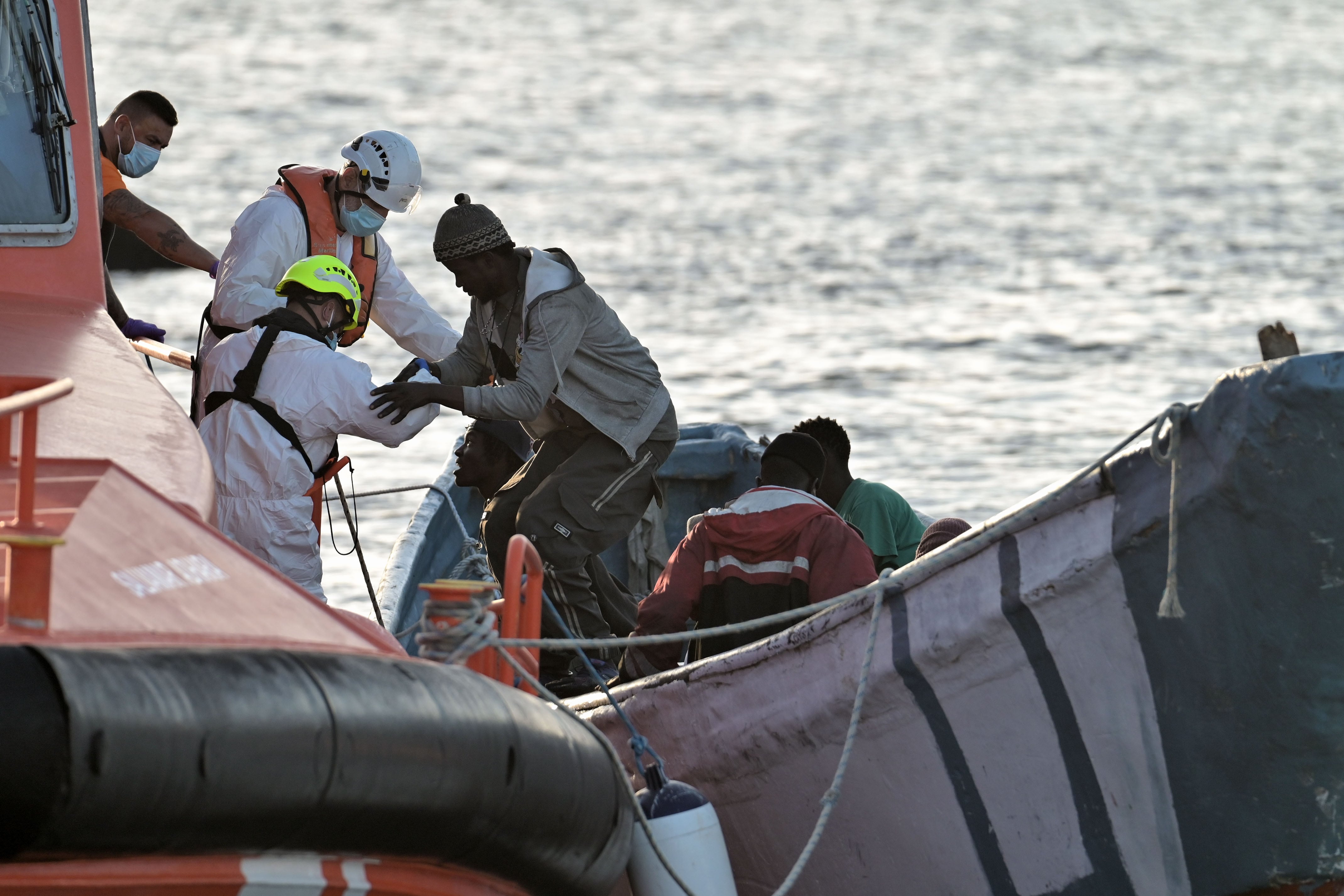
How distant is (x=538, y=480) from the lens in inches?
254

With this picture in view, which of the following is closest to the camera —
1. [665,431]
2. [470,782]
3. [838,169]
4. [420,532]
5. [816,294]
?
[470,782]

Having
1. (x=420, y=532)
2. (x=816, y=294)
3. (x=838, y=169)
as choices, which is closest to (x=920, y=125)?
(x=838, y=169)

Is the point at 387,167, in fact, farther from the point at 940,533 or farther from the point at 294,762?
the point at 294,762

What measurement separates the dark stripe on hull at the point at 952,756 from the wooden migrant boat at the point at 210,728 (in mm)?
730

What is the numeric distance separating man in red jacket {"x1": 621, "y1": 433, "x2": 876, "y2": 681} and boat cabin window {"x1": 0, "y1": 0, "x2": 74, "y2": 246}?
1.89 m

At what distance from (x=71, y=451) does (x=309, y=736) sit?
3.11 ft

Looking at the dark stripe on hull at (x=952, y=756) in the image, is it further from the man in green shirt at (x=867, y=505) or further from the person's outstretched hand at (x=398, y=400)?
the man in green shirt at (x=867, y=505)

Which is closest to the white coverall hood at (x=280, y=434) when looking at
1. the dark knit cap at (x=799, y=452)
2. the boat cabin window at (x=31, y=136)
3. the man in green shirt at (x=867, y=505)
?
the boat cabin window at (x=31, y=136)

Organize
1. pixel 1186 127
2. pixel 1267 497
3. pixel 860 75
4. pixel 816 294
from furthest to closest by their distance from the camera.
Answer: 1. pixel 860 75
2. pixel 1186 127
3. pixel 816 294
4. pixel 1267 497

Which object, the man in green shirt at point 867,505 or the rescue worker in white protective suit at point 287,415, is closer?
the rescue worker in white protective suit at point 287,415

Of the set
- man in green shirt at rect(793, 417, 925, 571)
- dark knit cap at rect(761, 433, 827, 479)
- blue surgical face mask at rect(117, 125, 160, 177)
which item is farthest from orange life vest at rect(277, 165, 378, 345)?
man in green shirt at rect(793, 417, 925, 571)

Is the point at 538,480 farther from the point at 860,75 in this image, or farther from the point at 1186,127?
the point at 860,75

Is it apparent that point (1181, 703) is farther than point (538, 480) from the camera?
No

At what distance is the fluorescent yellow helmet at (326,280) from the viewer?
5.10 meters
